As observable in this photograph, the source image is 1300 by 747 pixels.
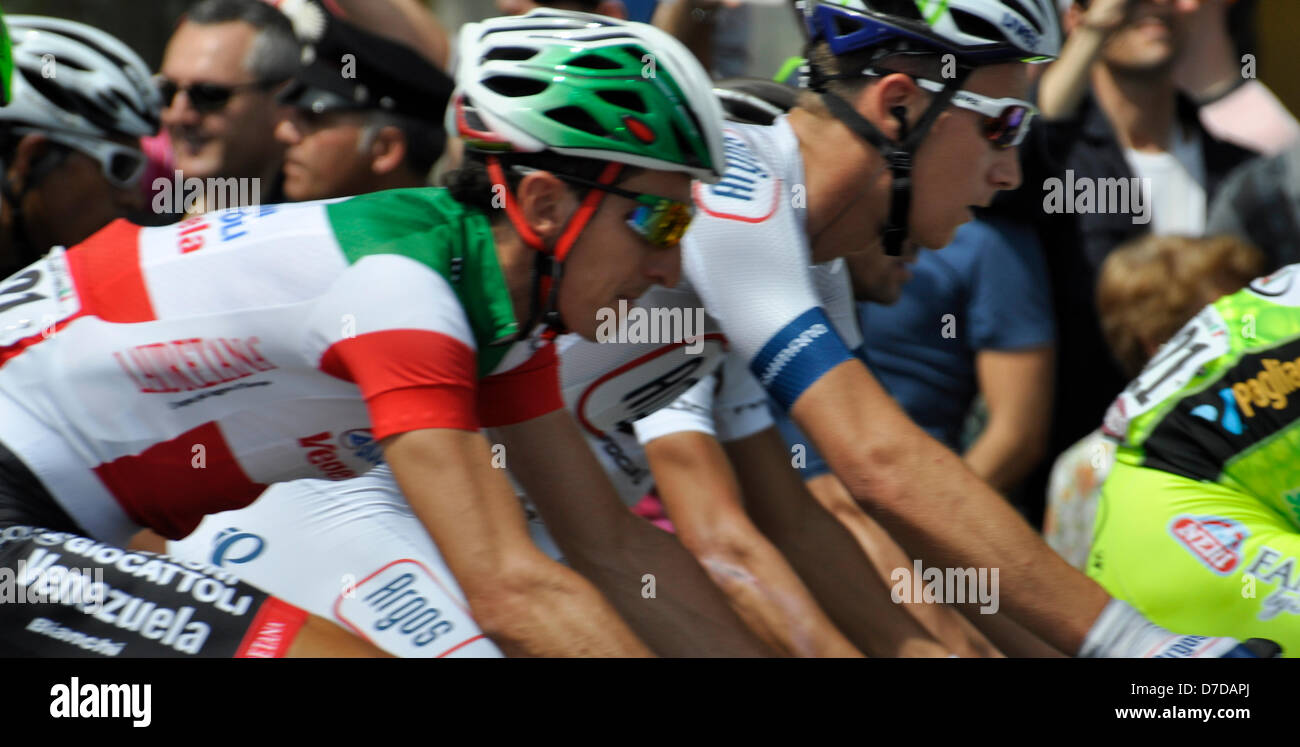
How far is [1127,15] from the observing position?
5.67 metres

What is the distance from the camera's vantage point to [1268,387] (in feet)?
12.4

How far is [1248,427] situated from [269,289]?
245cm

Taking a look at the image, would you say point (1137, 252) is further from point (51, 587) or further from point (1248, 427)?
point (51, 587)

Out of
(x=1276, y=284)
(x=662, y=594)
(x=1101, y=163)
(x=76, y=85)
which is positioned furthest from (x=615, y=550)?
(x=1101, y=163)

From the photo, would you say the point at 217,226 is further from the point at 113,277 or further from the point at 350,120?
the point at 350,120

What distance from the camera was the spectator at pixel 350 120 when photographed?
5.04 meters

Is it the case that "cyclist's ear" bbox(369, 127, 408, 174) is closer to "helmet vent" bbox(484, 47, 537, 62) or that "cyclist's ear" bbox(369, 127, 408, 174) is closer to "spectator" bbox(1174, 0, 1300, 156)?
"helmet vent" bbox(484, 47, 537, 62)

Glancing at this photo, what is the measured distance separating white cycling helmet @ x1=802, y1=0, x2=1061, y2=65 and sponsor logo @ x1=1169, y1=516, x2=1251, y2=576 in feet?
4.17

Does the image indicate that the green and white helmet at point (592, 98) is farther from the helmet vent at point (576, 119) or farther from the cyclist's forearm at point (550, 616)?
the cyclist's forearm at point (550, 616)

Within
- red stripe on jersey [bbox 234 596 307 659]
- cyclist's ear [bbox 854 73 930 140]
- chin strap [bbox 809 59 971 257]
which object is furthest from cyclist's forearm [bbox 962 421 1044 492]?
red stripe on jersey [bbox 234 596 307 659]

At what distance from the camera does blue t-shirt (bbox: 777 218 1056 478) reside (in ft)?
17.3

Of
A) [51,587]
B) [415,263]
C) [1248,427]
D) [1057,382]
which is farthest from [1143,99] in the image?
[51,587]

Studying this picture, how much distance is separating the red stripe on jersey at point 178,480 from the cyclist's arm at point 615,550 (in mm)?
601
